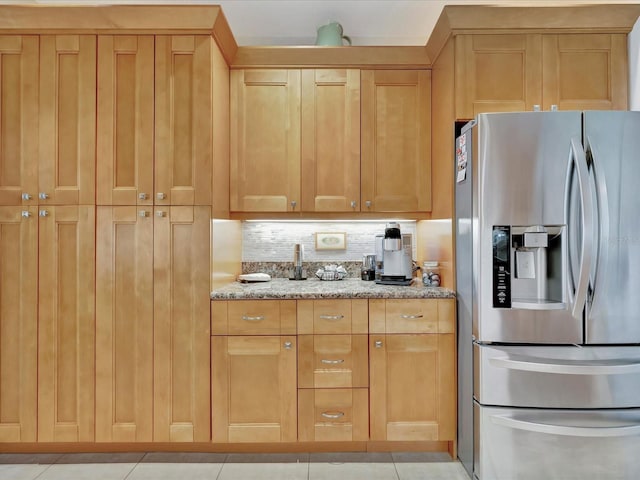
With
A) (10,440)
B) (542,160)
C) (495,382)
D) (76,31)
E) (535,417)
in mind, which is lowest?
(10,440)

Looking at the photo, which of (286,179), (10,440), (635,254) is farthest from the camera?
(286,179)

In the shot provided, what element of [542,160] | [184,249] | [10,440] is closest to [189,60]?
[184,249]

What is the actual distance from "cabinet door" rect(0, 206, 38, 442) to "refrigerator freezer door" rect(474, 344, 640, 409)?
95.0 inches

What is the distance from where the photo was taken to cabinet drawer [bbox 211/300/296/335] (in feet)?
7.09

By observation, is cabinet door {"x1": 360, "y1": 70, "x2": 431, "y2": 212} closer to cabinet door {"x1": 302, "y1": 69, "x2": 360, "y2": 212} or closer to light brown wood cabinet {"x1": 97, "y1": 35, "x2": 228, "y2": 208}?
cabinet door {"x1": 302, "y1": 69, "x2": 360, "y2": 212}

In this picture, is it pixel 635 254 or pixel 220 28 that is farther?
pixel 220 28

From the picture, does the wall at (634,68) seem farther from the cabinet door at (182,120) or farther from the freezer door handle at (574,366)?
the cabinet door at (182,120)

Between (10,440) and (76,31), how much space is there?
225cm

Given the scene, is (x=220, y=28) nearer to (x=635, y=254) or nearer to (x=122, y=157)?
(x=122, y=157)

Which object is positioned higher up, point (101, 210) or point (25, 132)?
point (25, 132)

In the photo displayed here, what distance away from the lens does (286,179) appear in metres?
2.59

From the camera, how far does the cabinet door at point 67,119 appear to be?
7.07 ft

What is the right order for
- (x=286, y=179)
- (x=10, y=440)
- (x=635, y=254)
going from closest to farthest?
(x=635, y=254), (x=10, y=440), (x=286, y=179)

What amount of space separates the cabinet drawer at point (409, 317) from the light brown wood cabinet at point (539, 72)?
1.08m
